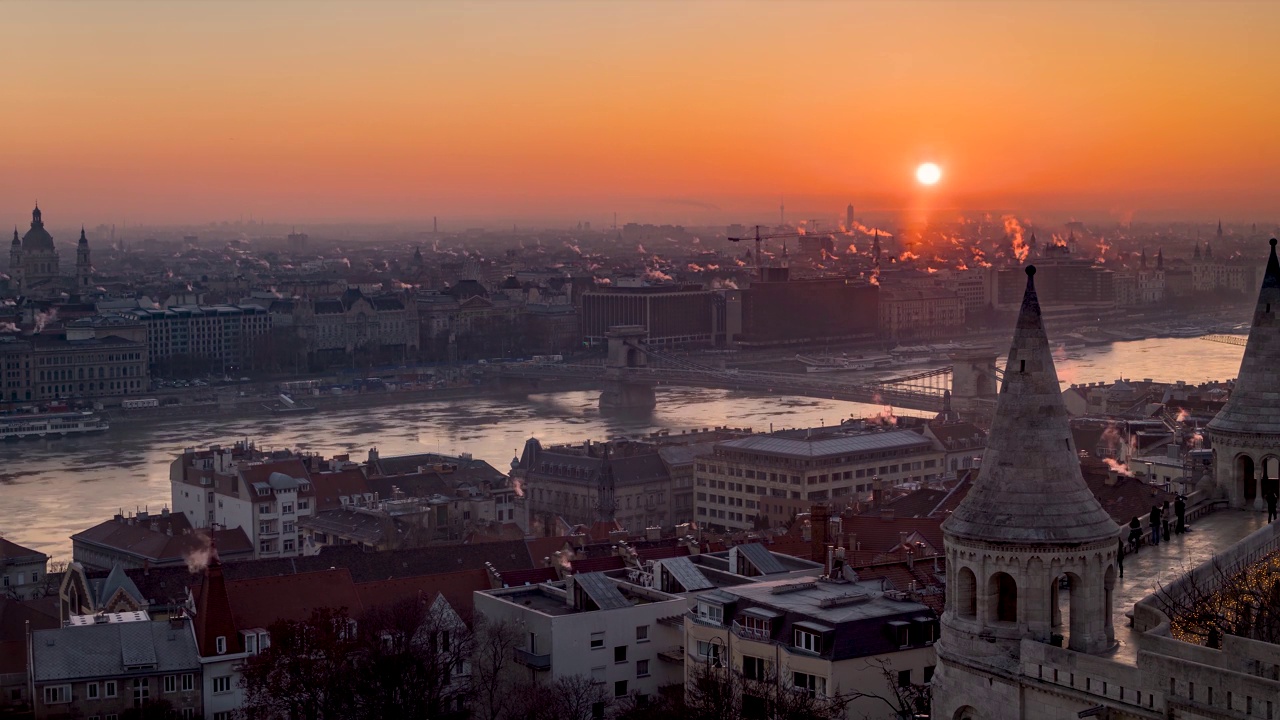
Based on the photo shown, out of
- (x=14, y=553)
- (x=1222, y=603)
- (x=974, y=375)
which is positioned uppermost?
(x=1222, y=603)

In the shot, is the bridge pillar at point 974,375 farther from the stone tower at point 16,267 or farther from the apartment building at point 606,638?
the stone tower at point 16,267

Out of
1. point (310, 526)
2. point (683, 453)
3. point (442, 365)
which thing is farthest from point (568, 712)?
point (442, 365)

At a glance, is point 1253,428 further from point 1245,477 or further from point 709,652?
point 709,652

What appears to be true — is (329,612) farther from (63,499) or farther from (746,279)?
(746,279)

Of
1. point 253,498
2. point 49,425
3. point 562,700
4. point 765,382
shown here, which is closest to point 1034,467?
point 562,700

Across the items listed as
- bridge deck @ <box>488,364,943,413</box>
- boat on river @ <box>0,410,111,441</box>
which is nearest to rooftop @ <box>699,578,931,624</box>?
bridge deck @ <box>488,364,943,413</box>
